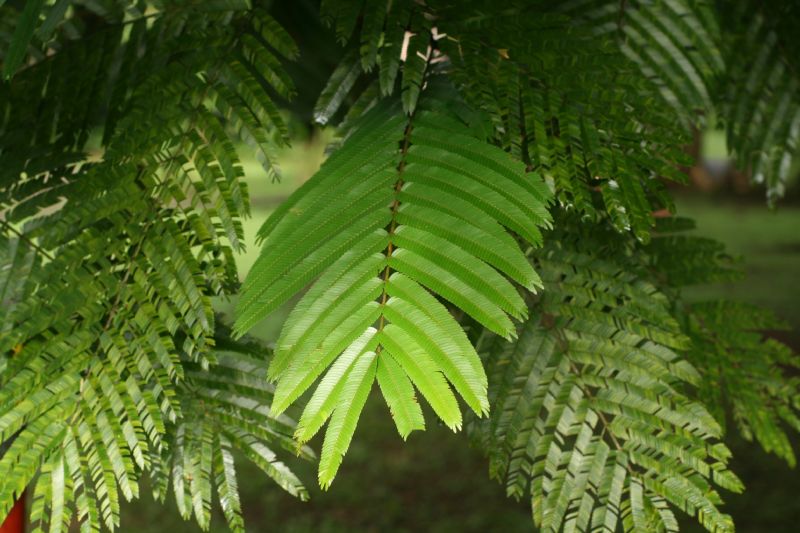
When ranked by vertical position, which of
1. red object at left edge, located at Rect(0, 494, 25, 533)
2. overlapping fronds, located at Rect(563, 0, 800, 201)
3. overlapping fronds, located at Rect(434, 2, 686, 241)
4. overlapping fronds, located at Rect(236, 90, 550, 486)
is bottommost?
red object at left edge, located at Rect(0, 494, 25, 533)

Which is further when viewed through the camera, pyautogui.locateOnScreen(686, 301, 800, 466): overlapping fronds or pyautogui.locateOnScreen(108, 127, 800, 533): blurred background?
pyautogui.locateOnScreen(108, 127, 800, 533): blurred background

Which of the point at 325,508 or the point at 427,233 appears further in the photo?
the point at 325,508

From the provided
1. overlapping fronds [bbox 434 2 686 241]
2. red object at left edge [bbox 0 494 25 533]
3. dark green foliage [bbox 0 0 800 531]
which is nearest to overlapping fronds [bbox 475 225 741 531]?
dark green foliage [bbox 0 0 800 531]

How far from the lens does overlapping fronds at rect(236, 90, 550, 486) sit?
0.56 m

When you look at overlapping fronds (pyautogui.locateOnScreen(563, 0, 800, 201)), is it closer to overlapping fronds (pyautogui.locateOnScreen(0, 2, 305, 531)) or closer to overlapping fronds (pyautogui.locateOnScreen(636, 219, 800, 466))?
overlapping fronds (pyautogui.locateOnScreen(636, 219, 800, 466))

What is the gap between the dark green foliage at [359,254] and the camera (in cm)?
60

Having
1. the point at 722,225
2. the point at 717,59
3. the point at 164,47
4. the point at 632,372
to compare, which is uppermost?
the point at 722,225

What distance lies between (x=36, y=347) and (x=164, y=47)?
1.09ft

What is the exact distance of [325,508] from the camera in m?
4.40

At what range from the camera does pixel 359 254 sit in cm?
61

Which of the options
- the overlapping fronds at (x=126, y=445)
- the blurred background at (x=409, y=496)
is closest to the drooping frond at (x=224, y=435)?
the overlapping fronds at (x=126, y=445)

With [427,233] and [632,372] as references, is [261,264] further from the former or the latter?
[632,372]

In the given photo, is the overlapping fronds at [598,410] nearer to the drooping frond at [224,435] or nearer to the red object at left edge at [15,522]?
the drooping frond at [224,435]

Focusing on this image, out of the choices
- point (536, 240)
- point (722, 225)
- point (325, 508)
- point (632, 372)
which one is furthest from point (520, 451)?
point (722, 225)
